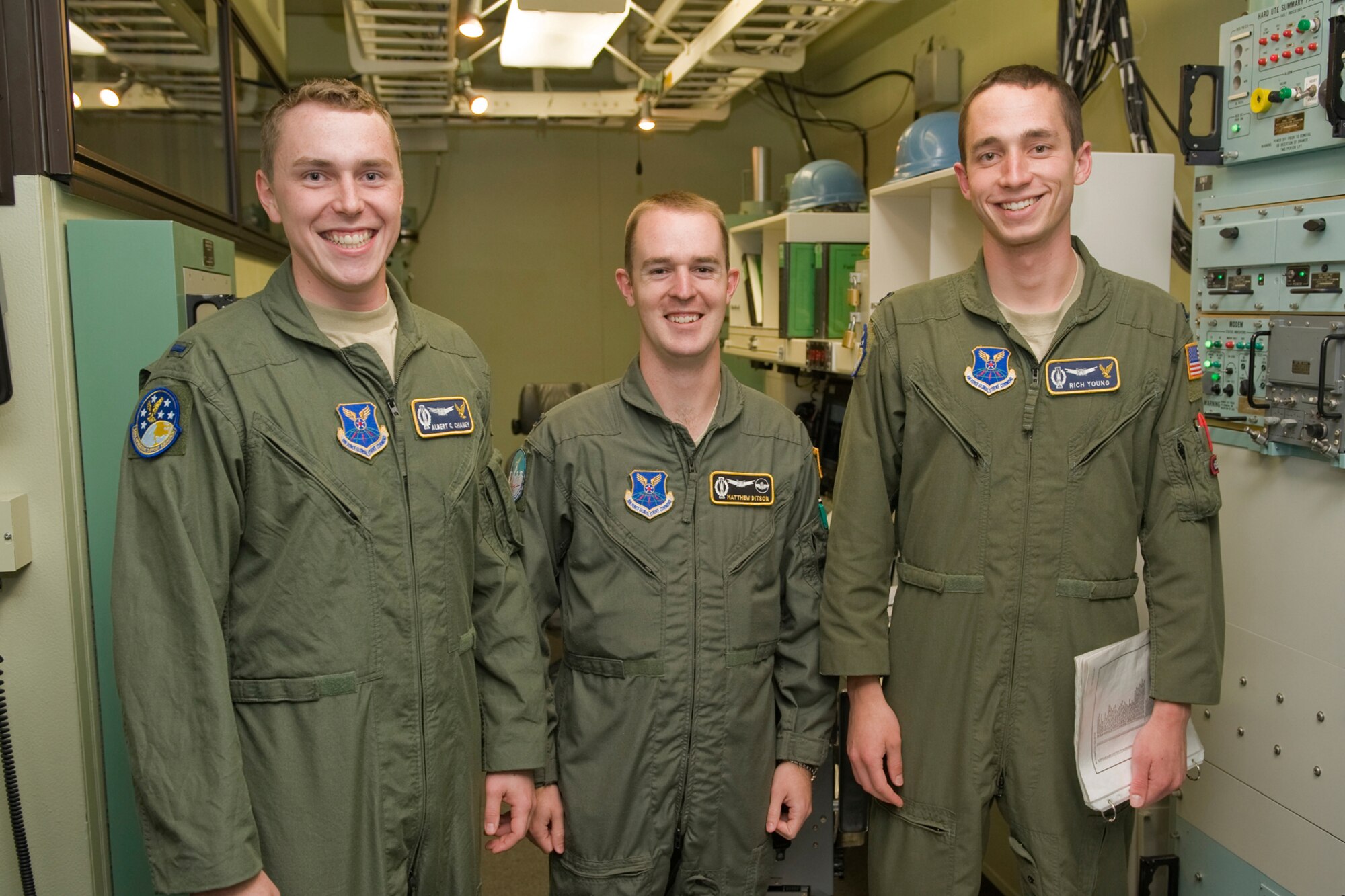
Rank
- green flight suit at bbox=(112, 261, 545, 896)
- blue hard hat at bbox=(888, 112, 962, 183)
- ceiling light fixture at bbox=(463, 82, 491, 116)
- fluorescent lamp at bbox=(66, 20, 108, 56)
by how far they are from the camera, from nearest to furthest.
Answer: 1. green flight suit at bbox=(112, 261, 545, 896)
2. fluorescent lamp at bbox=(66, 20, 108, 56)
3. blue hard hat at bbox=(888, 112, 962, 183)
4. ceiling light fixture at bbox=(463, 82, 491, 116)

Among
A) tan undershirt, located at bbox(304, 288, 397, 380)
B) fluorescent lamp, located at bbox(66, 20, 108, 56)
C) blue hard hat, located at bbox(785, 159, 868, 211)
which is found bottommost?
tan undershirt, located at bbox(304, 288, 397, 380)

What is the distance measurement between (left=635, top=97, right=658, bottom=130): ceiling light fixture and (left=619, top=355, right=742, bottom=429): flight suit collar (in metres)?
3.56

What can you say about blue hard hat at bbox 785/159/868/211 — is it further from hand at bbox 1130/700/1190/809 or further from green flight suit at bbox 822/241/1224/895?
hand at bbox 1130/700/1190/809

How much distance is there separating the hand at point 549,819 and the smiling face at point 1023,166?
3.76ft

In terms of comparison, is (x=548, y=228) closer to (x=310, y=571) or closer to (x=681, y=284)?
(x=681, y=284)

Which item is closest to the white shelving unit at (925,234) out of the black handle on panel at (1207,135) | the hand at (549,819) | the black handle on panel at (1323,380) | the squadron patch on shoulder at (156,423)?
the black handle on panel at (1207,135)

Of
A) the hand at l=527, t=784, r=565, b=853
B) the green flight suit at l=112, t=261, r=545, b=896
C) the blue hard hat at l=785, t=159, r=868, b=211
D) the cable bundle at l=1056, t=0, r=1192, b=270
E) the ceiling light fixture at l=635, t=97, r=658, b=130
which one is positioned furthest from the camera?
the ceiling light fixture at l=635, t=97, r=658, b=130

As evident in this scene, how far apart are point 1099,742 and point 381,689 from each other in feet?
3.51

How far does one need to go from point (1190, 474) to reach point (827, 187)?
2.71 meters

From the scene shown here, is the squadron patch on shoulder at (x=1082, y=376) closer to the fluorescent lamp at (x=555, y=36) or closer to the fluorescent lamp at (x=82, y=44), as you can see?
the fluorescent lamp at (x=82, y=44)

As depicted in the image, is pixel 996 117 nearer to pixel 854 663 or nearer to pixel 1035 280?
pixel 1035 280

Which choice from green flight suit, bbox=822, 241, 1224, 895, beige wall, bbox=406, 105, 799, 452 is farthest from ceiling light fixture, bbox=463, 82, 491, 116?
green flight suit, bbox=822, 241, 1224, 895

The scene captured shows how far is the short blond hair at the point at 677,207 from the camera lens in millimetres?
1727

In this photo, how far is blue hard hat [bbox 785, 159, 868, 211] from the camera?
4082 mm
